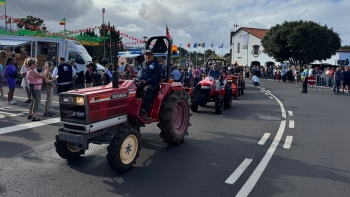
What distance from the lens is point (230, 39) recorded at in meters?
63.5

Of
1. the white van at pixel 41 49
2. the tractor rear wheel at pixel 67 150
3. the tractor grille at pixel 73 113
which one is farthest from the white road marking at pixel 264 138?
the white van at pixel 41 49

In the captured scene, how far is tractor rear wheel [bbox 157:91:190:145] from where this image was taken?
265 inches

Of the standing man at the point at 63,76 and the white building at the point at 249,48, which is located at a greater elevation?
the white building at the point at 249,48

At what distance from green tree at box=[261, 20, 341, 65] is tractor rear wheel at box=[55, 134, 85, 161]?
130 ft

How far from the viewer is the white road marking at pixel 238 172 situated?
17.2 feet

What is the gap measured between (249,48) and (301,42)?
16.1 m

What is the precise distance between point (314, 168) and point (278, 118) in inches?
215

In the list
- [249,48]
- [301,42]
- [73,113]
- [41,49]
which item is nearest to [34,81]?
[73,113]

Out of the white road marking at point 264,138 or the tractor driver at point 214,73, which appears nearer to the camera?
the white road marking at point 264,138

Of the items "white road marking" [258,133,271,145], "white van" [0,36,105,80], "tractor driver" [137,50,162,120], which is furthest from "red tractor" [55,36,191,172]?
"white van" [0,36,105,80]

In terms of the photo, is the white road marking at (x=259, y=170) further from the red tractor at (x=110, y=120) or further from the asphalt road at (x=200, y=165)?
the red tractor at (x=110, y=120)

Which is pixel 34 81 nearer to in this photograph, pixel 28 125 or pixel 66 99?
pixel 28 125

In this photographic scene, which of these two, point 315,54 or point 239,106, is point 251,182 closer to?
point 239,106

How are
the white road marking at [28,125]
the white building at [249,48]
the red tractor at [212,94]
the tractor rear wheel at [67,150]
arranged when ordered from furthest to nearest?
the white building at [249,48] < the red tractor at [212,94] < the white road marking at [28,125] < the tractor rear wheel at [67,150]
